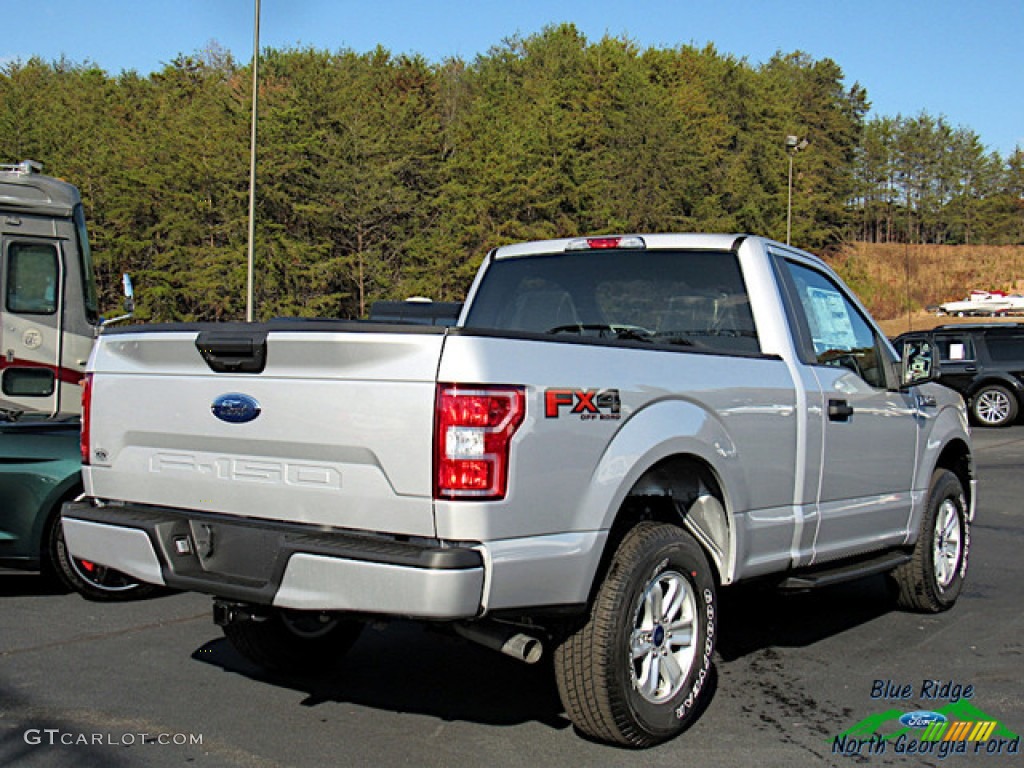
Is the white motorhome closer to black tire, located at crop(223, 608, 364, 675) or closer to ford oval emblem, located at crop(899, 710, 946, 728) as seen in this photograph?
black tire, located at crop(223, 608, 364, 675)

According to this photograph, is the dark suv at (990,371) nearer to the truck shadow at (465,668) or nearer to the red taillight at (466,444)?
the truck shadow at (465,668)

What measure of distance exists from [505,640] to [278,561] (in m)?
0.80

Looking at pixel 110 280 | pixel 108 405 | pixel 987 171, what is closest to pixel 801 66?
pixel 987 171

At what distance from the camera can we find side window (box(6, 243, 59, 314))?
1186 centimetres

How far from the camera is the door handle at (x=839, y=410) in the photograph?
5.15 m

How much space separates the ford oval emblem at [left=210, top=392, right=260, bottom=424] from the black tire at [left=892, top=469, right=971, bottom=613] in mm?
3919

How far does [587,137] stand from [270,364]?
61.2 metres

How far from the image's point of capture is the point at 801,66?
318ft

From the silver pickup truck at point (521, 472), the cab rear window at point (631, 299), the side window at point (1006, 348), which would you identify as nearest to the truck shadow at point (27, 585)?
the silver pickup truck at point (521, 472)

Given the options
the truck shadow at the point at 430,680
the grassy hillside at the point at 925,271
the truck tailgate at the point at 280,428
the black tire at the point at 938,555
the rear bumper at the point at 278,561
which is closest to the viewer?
the rear bumper at the point at 278,561

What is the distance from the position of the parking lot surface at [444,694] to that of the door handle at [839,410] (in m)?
1.21

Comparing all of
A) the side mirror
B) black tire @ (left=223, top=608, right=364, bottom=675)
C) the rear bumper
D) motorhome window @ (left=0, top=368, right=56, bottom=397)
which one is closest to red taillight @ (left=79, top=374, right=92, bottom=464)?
the rear bumper

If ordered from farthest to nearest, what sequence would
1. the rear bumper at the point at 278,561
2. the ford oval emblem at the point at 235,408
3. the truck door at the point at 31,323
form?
1. the truck door at the point at 31,323
2. the ford oval emblem at the point at 235,408
3. the rear bumper at the point at 278,561

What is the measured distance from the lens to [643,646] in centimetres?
403
